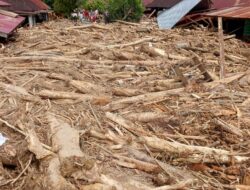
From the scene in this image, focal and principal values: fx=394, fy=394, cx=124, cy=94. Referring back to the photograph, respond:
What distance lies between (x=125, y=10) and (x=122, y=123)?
14.4m

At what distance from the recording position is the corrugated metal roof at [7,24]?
1174 centimetres

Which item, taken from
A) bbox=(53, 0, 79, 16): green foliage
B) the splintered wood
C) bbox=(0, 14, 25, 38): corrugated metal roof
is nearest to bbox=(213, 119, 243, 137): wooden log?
the splintered wood

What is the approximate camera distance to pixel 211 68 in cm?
847

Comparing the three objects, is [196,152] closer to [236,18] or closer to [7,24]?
[236,18]

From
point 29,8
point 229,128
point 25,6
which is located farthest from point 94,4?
point 229,128

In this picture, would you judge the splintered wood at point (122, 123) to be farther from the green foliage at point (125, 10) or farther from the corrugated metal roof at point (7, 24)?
the green foliage at point (125, 10)

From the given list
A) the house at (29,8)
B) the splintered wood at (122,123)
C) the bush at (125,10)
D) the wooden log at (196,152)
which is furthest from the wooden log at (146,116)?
the house at (29,8)

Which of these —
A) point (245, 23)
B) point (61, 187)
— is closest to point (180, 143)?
point (61, 187)

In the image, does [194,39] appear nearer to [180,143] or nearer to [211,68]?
[211,68]

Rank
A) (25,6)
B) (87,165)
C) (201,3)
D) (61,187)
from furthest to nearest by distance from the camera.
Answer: (25,6)
(201,3)
(87,165)
(61,187)

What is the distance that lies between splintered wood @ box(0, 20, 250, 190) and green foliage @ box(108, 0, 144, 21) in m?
9.75

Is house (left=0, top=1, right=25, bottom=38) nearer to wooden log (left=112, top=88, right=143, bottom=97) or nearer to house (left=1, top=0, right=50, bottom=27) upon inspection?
wooden log (left=112, top=88, right=143, bottom=97)

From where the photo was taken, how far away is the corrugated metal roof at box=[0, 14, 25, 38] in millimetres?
11742

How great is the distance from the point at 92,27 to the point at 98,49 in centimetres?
450
